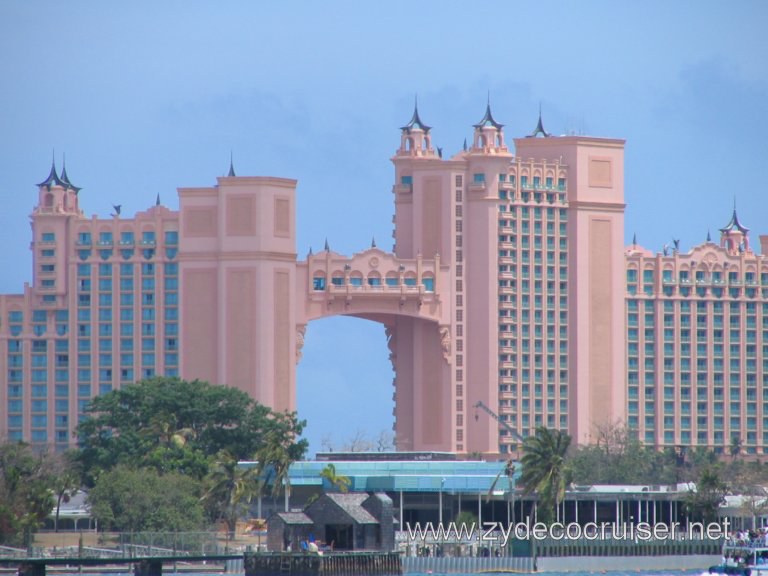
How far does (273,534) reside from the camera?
144250mm

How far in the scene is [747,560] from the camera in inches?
5344

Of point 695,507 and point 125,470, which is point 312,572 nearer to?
point 125,470

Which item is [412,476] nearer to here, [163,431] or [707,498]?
[163,431]

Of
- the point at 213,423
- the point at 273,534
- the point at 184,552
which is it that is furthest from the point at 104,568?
the point at 213,423

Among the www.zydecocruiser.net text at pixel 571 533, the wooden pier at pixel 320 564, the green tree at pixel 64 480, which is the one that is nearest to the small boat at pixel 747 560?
the wooden pier at pixel 320 564

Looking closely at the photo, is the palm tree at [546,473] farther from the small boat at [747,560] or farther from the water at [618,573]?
the small boat at [747,560]

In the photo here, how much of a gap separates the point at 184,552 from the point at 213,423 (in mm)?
48859

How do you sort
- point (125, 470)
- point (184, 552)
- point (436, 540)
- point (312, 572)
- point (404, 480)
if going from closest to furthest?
point (312, 572) < point (184, 552) < point (436, 540) < point (125, 470) < point (404, 480)

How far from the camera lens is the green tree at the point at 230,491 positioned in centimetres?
17475

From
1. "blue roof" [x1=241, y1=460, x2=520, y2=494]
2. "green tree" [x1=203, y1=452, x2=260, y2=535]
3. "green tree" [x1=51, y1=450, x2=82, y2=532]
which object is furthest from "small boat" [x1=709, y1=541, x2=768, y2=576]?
"green tree" [x1=51, y1=450, x2=82, y2=532]

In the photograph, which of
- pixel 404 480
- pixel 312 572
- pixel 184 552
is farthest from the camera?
pixel 404 480

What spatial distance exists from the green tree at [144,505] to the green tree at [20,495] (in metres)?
4.15

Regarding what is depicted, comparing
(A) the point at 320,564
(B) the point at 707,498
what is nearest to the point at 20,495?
(A) the point at 320,564

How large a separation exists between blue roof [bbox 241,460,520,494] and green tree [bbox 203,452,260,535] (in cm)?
1347
